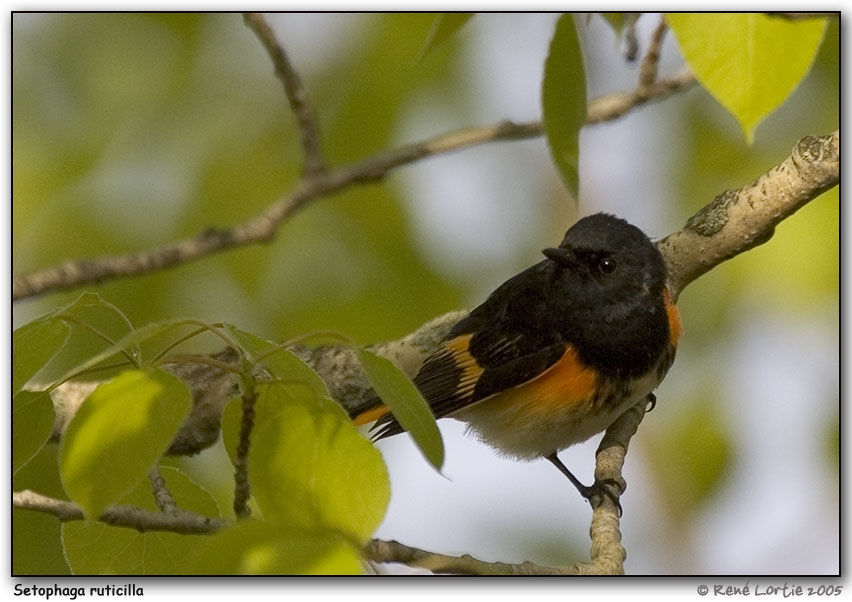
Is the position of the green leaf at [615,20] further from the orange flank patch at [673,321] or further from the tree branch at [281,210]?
the orange flank patch at [673,321]

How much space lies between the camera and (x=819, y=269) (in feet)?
7.61

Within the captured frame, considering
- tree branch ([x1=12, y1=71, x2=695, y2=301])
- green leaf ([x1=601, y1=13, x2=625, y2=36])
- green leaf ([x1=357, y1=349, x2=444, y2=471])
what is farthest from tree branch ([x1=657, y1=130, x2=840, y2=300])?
green leaf ([x1=357, y1=349, x2=444, y2=471])

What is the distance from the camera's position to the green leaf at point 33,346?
43.4 inches

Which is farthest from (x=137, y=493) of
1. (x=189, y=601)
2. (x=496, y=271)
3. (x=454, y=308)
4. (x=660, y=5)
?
(x=496, y=271)

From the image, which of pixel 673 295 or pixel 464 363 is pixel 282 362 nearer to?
pixel 464 363

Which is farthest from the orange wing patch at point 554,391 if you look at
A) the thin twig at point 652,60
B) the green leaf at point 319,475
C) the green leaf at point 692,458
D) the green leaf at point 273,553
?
the green leaf at point 273,553

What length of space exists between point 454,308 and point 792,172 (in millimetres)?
945

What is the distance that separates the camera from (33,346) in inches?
44.2

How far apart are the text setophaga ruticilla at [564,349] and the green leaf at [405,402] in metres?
1.05

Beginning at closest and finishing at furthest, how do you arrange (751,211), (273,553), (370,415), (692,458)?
(273,553) < (751,211) < (370,415) < (692,458)

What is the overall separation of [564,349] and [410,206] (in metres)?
0.64

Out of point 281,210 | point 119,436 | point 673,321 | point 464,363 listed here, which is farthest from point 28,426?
point 673,321

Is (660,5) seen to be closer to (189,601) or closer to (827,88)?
(189,601)

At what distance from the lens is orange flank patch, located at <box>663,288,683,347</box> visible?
7.37 ft
